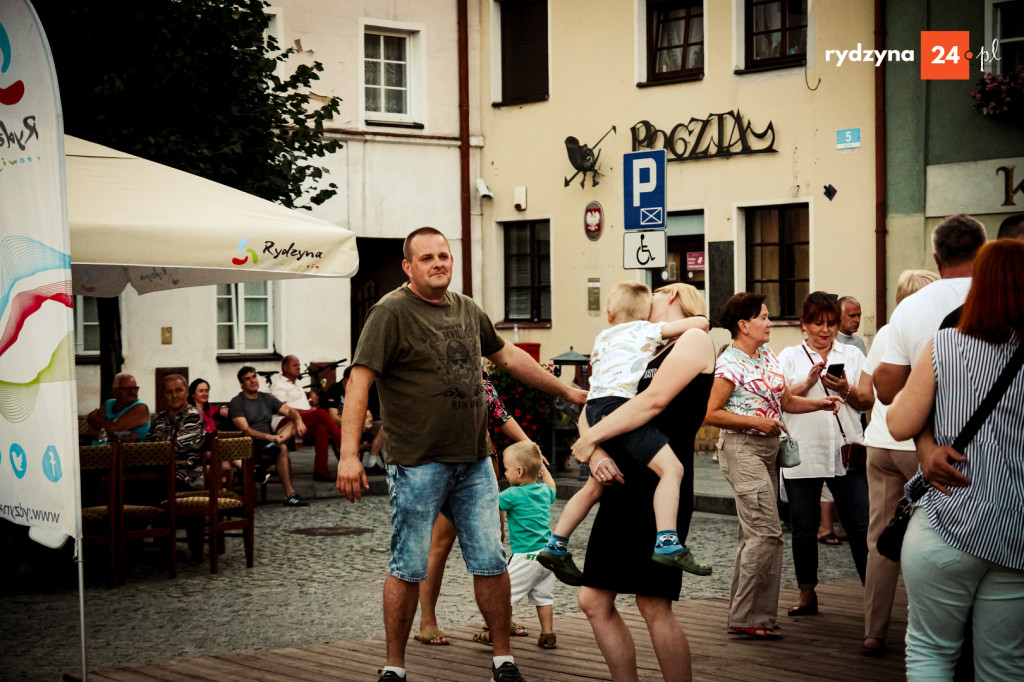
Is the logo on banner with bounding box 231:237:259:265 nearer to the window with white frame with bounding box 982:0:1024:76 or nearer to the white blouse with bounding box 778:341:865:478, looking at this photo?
the white blouse with bounding box 778:341:865:478

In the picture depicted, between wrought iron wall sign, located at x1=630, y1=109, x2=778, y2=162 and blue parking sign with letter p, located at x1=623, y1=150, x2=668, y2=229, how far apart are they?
6943mm

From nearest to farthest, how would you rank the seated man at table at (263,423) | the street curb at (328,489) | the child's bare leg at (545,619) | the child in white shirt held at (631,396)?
1. the child in white shirt held at (631,396)
2. the child's bare leg at (545,619)
3. the seated man at table at (263,423)
4. the street curb at (328,489)

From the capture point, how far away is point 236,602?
8578mm

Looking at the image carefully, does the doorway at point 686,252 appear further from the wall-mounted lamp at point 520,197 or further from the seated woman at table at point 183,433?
the seated woman at table at point 183,433

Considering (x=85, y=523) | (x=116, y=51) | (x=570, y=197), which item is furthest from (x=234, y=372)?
(x=85, y=523)

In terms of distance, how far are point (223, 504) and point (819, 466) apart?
181 inches

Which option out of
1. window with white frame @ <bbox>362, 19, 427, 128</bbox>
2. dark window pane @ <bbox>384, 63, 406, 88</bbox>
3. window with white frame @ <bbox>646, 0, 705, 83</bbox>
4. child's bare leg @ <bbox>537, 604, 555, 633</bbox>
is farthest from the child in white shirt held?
dark window pane @ <bbox>384, 63, 406, 88</bbox>

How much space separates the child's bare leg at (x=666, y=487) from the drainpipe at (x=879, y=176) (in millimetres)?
13403

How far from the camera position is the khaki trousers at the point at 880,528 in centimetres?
654

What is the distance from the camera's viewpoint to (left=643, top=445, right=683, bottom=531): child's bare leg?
5.21 m

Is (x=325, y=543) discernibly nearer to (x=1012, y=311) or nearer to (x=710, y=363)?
(x=710, y=363)

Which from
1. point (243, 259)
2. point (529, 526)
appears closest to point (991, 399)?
point (529, 526)

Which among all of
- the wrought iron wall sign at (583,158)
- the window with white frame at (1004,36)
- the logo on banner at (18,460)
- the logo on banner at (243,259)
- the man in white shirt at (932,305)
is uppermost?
the window with white frame at (1004,36)

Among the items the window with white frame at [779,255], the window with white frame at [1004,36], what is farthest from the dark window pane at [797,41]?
the window with white frame at [1004,36]
